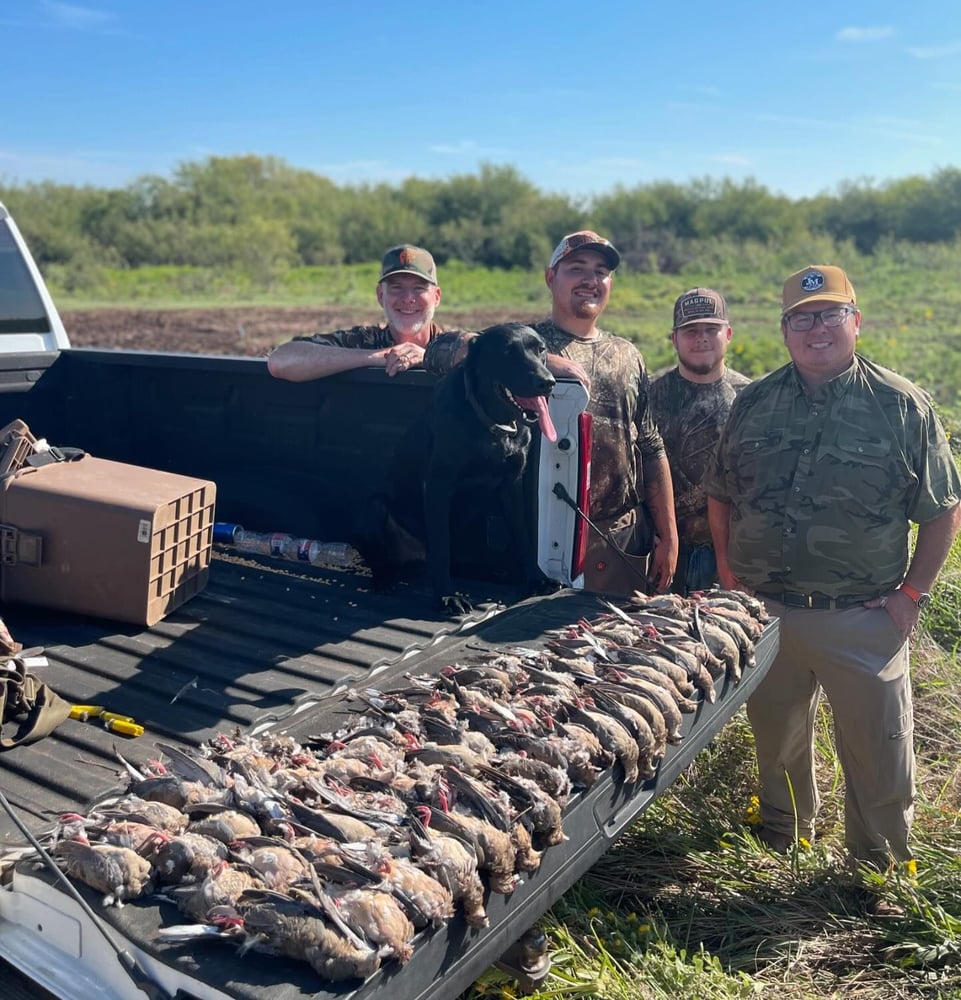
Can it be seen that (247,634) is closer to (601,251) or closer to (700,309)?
(601,251)

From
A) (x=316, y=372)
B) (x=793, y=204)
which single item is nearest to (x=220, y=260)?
(x=793, y=204)

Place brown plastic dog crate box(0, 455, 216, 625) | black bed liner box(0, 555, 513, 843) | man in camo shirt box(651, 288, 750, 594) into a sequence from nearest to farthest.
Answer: black bed liner box(0, 555, 513, 843) < brown plastic dog crate box(0, 455, 216, 625) < man in camo shirt box(651, 288, 750, 594)

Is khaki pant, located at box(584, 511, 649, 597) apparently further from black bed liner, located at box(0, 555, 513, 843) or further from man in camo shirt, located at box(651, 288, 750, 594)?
black bed liner, located at box(0, 555, 513, 843)

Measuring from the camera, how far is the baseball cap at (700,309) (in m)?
4.54

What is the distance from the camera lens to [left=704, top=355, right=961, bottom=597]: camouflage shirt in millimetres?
3590

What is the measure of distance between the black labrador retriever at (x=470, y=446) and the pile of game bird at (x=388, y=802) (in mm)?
887

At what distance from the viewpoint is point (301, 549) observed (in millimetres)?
4172

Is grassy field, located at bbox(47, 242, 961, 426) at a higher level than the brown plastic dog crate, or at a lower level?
higher

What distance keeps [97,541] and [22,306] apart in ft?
7.43

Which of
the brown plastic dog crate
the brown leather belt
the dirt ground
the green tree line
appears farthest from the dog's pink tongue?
the green tree line

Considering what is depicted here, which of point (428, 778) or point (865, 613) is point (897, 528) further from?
point (428, 778)

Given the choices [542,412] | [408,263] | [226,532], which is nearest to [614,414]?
[542,412]

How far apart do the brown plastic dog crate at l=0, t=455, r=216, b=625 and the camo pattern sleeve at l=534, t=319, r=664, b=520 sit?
1678 mm

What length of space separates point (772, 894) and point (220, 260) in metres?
49.7
